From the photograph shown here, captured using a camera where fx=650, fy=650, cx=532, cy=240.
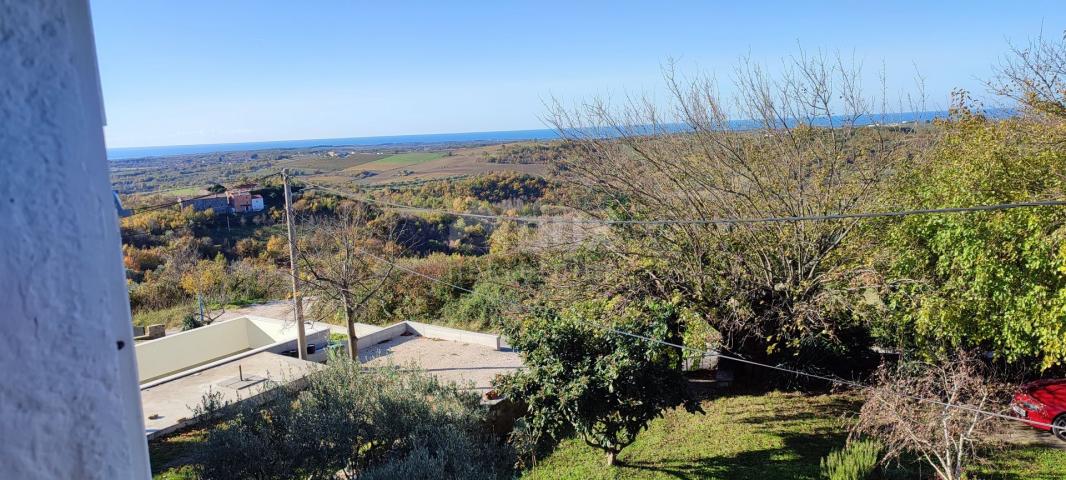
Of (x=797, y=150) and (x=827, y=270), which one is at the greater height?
(x=797, y=150)

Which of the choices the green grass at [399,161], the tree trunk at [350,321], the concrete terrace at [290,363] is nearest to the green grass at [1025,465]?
the concrete terrace at [290,363]

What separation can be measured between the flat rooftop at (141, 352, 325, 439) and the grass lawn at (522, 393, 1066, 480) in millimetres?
4923

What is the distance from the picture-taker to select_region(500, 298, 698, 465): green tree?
26.0ft

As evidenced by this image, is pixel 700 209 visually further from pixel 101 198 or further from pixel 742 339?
pixel 101 198

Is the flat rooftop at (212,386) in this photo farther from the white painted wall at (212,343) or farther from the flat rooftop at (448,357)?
the flat rooftop at (448,357)

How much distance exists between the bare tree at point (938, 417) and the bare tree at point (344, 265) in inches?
350

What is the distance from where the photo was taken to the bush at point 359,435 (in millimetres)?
6180

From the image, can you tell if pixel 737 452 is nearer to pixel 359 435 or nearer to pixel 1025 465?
pixel 1025 465

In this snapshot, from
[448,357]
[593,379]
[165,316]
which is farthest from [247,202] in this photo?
[593,379]

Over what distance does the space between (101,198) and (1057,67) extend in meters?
12.4

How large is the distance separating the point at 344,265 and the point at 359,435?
647 centimetres

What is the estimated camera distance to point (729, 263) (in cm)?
1168

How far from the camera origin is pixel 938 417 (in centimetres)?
750

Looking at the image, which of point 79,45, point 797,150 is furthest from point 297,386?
point 79,45
